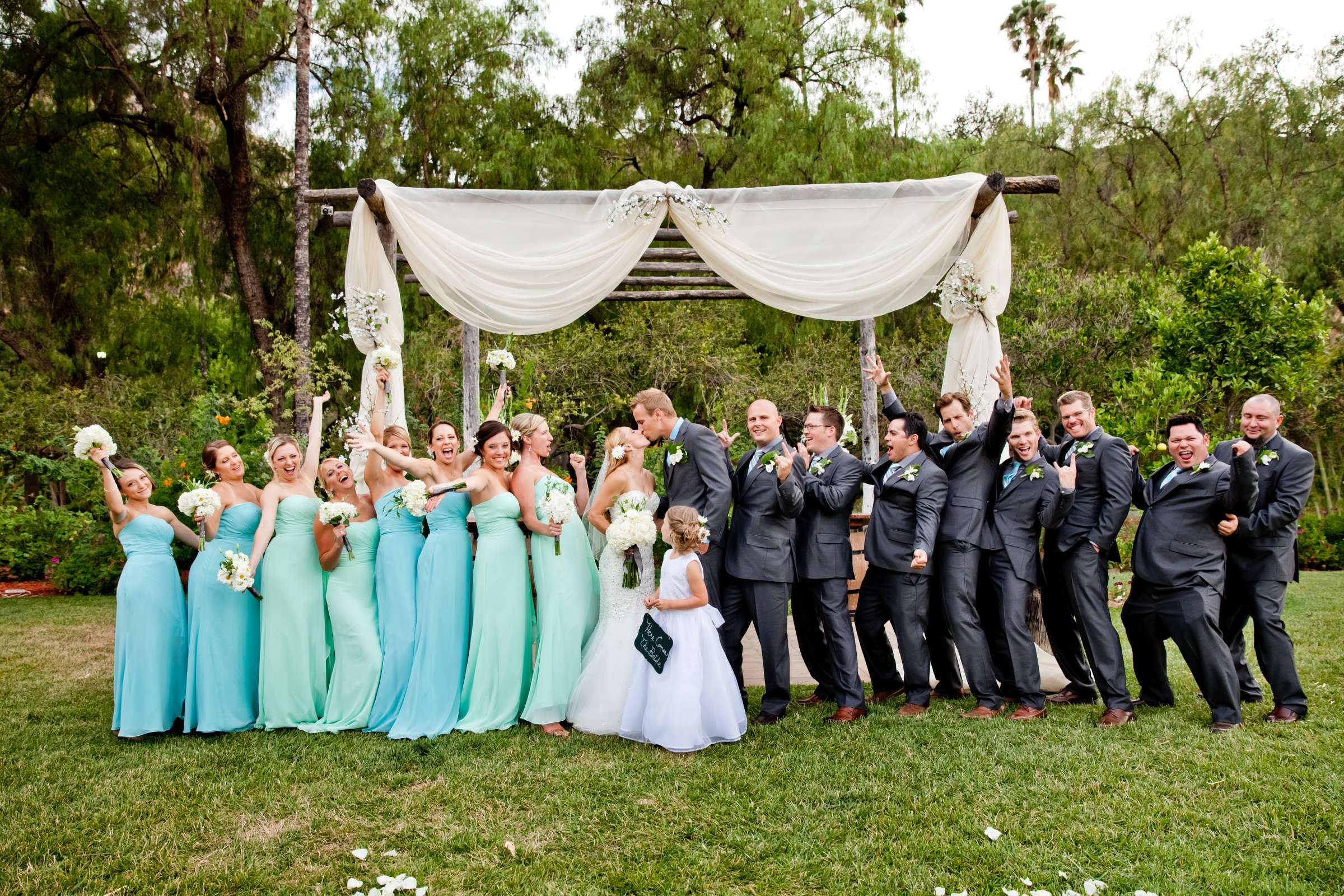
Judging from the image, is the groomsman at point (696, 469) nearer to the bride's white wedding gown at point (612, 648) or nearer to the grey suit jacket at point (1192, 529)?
the bride's white wedding gown at point (612, 648)

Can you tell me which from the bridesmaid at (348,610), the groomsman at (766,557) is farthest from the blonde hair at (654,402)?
the bridesmaid at (348,610)

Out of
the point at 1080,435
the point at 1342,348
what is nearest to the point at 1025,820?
the point at 1080,435

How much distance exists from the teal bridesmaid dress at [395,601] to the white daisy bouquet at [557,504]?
2.70ft

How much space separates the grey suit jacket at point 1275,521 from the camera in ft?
16.5

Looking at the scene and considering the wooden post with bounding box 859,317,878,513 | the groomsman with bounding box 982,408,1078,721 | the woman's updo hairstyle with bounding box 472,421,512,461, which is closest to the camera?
the groomsman with bounding box 982,408,1078,721

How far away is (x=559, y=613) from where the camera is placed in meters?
5.47

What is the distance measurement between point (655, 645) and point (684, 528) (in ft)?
2.07

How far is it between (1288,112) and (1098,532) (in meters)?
19.4

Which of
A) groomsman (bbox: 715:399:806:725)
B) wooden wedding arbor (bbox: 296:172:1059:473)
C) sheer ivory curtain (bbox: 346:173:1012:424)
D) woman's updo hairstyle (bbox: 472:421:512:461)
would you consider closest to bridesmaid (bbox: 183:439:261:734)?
sheer ivory curtain (bbox: 346:173:1012:424)

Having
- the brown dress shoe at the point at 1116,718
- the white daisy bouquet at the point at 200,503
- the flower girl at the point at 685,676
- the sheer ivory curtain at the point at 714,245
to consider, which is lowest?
the brown dress shoe at the point at 1116,718

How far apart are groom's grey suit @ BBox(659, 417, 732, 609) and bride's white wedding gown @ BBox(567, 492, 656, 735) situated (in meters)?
0.25

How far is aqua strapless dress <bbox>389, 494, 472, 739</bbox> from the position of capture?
5.28 metres

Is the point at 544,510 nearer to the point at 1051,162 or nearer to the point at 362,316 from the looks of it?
the point at 362,316

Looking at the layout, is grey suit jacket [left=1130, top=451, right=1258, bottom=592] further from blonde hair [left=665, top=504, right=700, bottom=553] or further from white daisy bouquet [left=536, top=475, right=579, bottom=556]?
white daisy bouquet [left=536, top=475, right=579, bottom=556]
